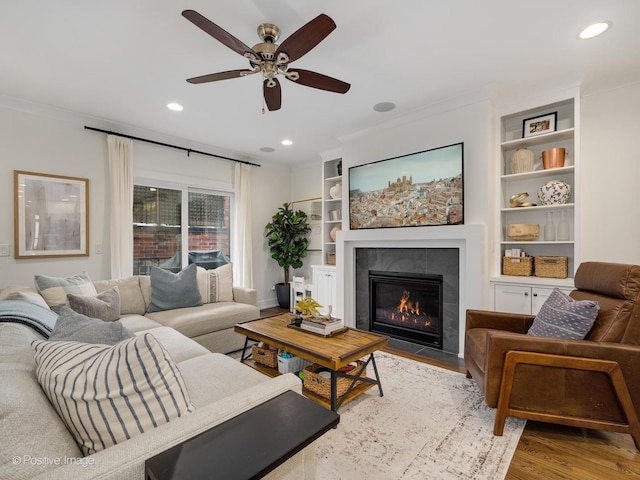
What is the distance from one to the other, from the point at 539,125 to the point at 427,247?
1612 millimetres

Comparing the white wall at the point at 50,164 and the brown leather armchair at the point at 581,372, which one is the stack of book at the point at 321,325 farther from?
the white wall at the point at 50,164

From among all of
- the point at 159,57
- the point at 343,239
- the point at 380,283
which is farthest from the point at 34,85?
the point at 380,283

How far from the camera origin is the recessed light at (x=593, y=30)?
2061 millimetres

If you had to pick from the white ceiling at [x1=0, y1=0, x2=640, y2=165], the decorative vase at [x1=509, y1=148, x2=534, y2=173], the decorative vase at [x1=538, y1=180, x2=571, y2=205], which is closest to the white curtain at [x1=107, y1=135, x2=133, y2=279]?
A: the white ceiling at [x1=0, y1=0, x2=640, y2=165]

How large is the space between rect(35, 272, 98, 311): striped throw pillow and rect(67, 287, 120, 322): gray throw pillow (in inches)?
3.5

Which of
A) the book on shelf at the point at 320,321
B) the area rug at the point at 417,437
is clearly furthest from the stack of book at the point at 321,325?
the area rug at the point at 417,437

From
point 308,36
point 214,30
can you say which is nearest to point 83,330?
point 214,30

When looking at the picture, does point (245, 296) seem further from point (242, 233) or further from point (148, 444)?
point (148, 444)

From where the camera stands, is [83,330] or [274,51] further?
[274,51]

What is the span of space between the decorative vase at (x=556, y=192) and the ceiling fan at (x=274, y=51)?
7.30 ft

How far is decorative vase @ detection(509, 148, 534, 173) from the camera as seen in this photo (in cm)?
307

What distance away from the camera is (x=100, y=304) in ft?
8.71

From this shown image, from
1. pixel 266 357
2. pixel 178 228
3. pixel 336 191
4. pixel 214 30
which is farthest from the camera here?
pixel 336 191

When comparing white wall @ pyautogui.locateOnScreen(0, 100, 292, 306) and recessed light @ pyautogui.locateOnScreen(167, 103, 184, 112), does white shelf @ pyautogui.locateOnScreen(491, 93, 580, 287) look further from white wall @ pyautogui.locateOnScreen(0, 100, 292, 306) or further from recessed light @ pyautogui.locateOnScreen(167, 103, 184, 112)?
white wall @ pyautogui.locateOnScreen(0, 100, 292, 306)
